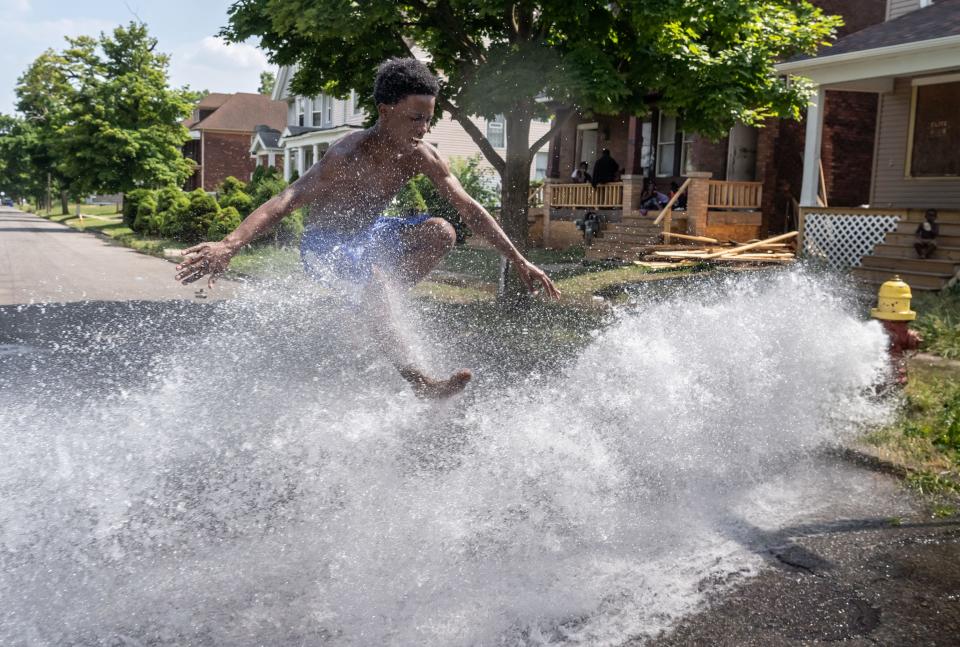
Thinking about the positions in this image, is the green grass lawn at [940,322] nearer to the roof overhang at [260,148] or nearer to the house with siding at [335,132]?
the house with siding at [335,132]

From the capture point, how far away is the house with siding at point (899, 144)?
1362 centimetres

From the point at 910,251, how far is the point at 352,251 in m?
11.6

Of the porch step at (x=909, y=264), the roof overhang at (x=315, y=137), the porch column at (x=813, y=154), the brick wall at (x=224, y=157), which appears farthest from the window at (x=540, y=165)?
the brick wall at (x=224, y=157)

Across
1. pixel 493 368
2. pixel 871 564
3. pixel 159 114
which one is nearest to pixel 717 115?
pixel 493 368

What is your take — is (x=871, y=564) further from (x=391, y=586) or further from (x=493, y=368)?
(x=493, y=368)

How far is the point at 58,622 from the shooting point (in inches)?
119

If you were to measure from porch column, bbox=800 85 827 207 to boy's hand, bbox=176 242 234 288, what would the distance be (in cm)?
1376

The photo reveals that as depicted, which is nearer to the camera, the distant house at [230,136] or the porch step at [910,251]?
the porch step at [910,251]

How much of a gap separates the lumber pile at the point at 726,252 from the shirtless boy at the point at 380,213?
11.7 m

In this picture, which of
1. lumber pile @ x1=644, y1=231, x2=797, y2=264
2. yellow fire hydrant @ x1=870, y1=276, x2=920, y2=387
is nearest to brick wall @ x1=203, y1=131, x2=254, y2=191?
lumber pile @ x1=644, y1=231, x2=797, y2=264

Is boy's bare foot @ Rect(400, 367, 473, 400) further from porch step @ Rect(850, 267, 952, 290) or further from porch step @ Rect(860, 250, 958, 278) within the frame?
porch step @ Rect(860, 250, 958, 278)

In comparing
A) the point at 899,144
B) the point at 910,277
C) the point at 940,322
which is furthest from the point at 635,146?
the point at 940,322

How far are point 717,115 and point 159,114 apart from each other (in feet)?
120

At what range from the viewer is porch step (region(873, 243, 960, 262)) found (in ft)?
43.1
